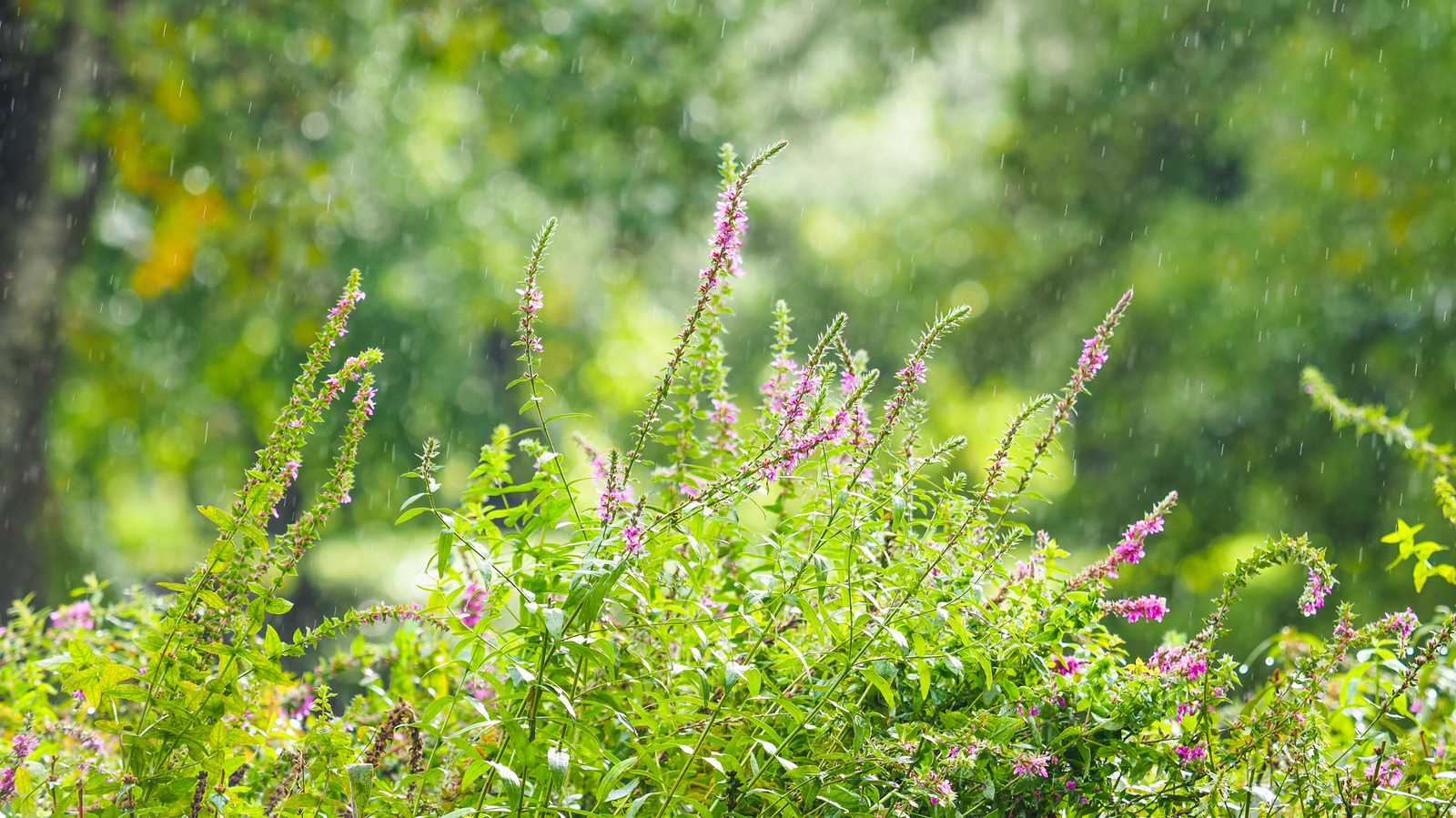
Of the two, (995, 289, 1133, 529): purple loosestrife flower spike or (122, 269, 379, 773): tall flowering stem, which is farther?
(995, 289, 1133, 529): purple loosestrife flower spike

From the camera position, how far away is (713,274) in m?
1.54

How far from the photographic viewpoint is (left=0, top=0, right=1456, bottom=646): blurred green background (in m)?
7.59

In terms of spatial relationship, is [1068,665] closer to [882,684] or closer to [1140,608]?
[1140,608]

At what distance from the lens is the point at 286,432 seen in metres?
1.56

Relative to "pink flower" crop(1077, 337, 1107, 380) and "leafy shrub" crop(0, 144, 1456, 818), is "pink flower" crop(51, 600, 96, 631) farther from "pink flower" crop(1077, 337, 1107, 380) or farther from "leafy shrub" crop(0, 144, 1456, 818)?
"pink flower" crop(1077, 337, 1107, 380)

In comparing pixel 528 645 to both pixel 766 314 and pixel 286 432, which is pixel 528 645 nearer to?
pixel 286 432

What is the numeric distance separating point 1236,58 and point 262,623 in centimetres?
1099

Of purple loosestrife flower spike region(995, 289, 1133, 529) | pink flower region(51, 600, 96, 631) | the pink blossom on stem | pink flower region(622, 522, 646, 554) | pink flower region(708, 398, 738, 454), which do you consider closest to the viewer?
pink flower region(622, 522, 646, 554)

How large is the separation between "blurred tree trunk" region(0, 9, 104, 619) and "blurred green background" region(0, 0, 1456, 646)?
2 centimetres

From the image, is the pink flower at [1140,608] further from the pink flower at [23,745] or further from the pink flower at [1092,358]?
the pink flower at [23,745]

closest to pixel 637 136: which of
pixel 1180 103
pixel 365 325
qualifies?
pixel 365 325

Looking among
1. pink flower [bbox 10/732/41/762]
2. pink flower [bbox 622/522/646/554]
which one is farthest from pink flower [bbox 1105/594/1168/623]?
pink flower [bbox 10/732/41/762]

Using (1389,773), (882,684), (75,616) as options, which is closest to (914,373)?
(882,684)

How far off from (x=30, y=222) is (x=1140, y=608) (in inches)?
257
